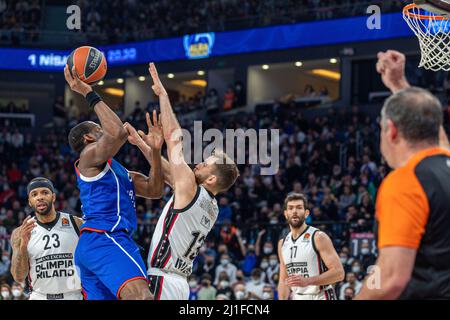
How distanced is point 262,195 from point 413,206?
16788mm

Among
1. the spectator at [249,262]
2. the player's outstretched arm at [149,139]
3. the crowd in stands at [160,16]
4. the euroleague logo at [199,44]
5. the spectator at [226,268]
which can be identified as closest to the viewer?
the player's outstretched arm at [149,139]

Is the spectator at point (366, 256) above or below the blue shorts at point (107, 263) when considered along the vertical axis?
below

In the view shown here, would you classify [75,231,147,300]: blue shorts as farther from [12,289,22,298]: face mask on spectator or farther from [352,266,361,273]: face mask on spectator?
[12,289,22,298]: face mask on spectator

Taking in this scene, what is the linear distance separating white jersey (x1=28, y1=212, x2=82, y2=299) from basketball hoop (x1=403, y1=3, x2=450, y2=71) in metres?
4.14

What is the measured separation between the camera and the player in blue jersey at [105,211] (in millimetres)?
6520

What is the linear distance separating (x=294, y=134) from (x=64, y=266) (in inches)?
612

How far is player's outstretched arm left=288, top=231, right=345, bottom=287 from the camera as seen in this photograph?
8.58 meters

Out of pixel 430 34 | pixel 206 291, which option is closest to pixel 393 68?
pixel 430 34

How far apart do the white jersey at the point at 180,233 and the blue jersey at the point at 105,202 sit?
551mm

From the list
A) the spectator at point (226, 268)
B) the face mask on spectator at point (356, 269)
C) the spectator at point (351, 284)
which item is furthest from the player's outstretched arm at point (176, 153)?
the spectator at point (226, 268)

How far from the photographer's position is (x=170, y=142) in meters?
6.11

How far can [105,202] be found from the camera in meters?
6.81

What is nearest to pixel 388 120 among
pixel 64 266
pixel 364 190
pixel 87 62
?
pixel 87 62

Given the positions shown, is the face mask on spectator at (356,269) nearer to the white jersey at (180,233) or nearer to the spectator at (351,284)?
the spectator at (351,284)
